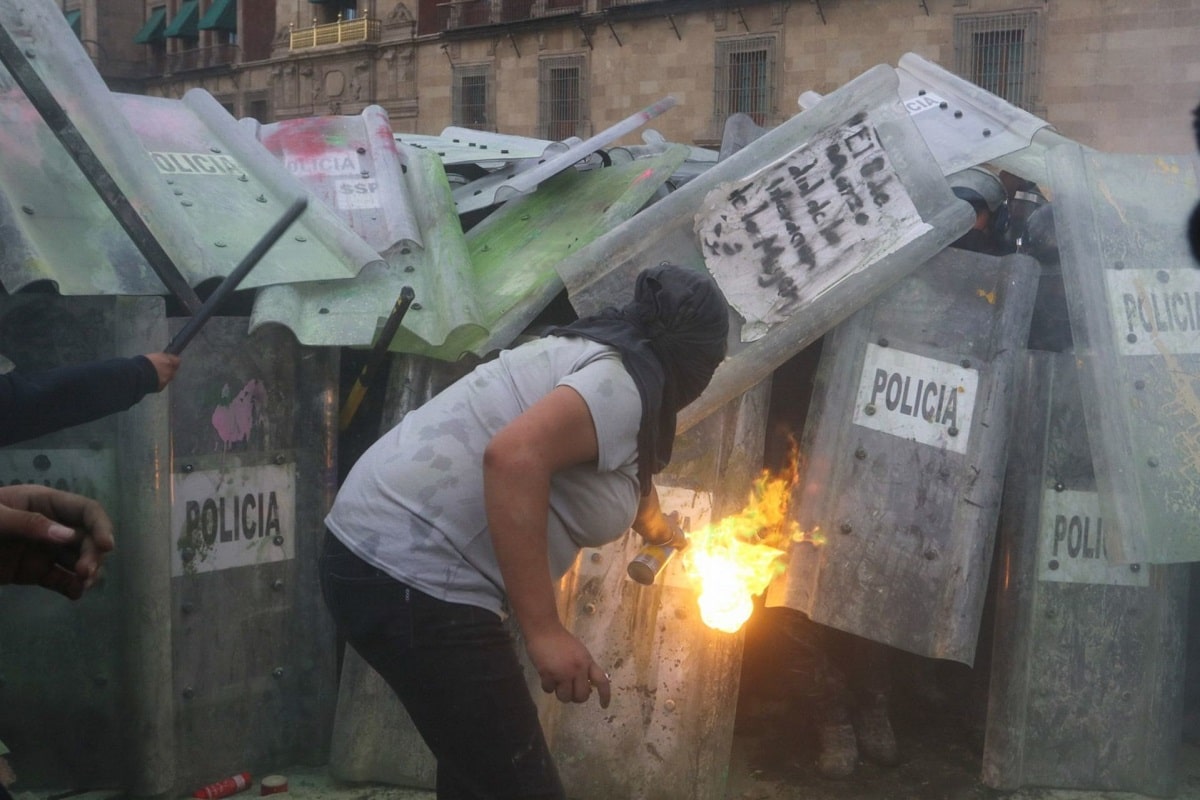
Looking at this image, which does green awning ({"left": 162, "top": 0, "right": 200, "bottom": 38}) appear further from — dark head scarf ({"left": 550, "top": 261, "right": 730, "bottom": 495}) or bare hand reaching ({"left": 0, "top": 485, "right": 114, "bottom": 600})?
bare hand reaching ({"left": 0, "top": 485, "right": 114, "bottom": 600})

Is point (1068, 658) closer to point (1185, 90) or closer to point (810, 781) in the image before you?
point (810, 781)

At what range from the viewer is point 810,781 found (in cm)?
384

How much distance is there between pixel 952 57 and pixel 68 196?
1767 centimetres

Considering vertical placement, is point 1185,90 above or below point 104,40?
below

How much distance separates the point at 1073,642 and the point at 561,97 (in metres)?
22.7

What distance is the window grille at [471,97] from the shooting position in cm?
2698

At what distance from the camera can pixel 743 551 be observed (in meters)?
3.70

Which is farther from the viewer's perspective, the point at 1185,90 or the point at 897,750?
the point at 1185,90

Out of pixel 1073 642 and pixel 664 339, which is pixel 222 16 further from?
pixel 664 339

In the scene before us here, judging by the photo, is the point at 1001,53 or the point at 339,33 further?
the point at 339,33

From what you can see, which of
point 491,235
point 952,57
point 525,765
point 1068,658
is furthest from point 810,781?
point 952,57

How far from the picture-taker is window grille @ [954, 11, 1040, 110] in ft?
59.7

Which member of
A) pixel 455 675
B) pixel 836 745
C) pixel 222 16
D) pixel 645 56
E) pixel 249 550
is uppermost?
pixel 222 16

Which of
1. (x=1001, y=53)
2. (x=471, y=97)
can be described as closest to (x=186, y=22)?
(x=471, y=97)
